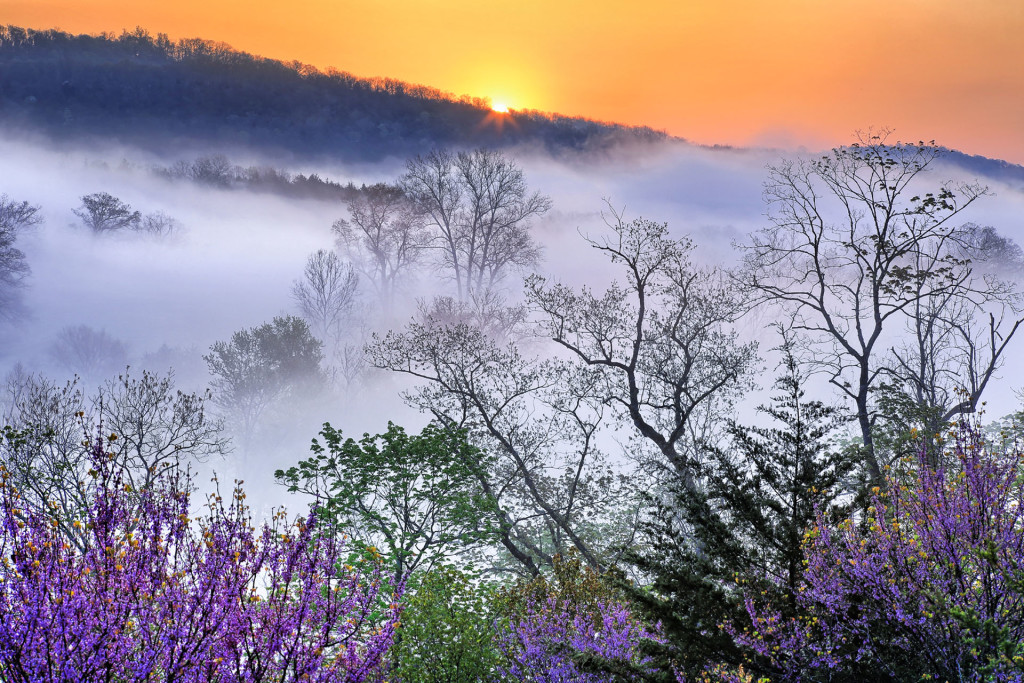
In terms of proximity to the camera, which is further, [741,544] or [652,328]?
[652,328]

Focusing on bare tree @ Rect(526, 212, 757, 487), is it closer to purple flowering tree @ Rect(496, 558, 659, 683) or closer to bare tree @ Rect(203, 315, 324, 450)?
purple flowering tree @ Rect(496, 558, 659, 683)

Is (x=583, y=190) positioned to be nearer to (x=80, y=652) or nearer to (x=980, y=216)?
(x=980, y=216)

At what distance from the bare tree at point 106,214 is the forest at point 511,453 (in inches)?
9.8

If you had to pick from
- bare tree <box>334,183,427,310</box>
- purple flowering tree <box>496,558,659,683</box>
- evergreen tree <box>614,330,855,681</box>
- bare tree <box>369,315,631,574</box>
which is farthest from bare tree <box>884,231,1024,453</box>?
bare tree <box>334,183,427,310</box>

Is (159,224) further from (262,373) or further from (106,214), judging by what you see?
(262,373)

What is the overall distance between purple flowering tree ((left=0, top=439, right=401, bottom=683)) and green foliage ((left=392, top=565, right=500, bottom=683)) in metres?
5.19

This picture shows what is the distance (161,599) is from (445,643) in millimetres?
6581

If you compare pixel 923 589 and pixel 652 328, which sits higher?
pixel 652 328

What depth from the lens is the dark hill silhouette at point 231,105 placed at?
3381 inches

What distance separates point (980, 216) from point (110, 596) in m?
78.8

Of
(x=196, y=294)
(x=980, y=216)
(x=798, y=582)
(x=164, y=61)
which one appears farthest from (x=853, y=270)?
(x=164, y=61)

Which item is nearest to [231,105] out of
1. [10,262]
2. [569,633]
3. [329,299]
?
[10,262]

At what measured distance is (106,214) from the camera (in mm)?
70562

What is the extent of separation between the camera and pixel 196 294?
70938 millimetres
